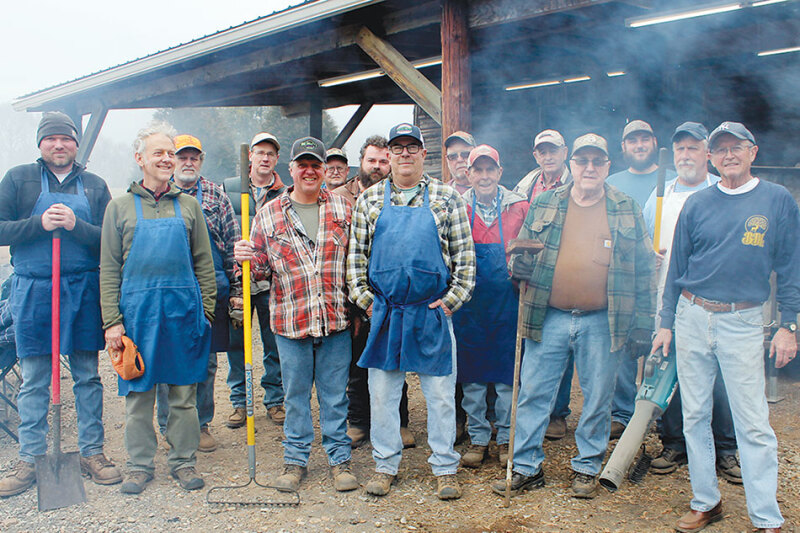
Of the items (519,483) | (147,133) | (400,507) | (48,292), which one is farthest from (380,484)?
(147,133)

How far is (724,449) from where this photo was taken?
374 centimetres

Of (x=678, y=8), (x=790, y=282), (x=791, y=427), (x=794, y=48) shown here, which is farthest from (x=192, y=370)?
(x=794, y=48)

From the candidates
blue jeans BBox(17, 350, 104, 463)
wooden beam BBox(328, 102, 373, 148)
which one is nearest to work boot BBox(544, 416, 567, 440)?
blue jeans BBox(17, 350, 104, 463)

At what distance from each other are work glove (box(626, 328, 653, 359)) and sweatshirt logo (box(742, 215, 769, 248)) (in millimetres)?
685

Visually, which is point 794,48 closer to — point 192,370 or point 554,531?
point 554,531

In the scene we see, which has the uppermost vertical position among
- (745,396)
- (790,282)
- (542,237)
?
(542,237)

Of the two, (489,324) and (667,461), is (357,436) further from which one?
(667,461)

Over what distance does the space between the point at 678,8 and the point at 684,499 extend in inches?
189

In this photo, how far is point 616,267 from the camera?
129 inches

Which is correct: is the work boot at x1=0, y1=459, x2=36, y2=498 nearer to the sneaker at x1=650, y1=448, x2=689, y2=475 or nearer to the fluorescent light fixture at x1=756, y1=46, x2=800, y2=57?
the sneaker at x1=650, y1=448, x2=689, y2=475

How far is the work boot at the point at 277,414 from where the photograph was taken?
4699 mm

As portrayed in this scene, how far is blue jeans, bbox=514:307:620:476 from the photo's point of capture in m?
3.35

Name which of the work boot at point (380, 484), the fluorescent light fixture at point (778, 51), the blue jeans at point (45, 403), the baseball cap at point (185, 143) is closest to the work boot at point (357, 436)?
the work boot at point (380, 484)

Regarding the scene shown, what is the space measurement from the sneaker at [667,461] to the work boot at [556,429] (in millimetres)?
663
